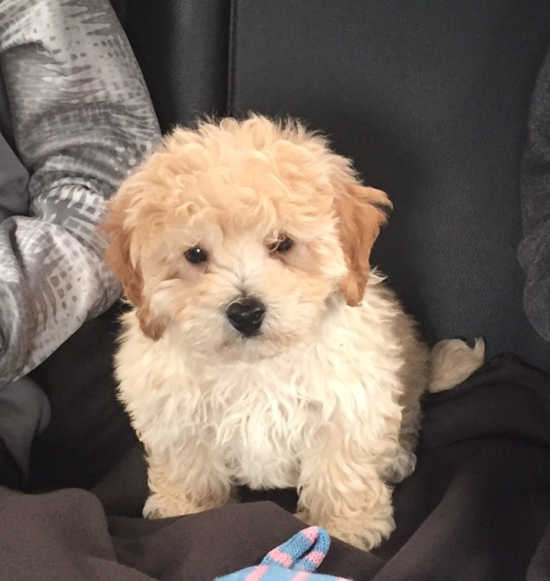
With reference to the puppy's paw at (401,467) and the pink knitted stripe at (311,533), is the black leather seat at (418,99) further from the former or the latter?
the pink knitted stripe at (311,533)

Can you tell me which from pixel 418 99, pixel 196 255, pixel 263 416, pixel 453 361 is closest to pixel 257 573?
pixel 263 416

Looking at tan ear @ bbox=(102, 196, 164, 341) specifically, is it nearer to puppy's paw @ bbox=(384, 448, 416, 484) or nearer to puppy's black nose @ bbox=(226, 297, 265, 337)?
puppy's black nose @ bbox=(226, 297, 265, 337)

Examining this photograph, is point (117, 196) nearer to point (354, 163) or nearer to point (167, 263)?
point (167, 263)

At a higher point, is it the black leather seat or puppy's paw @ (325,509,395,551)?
the black leather seat

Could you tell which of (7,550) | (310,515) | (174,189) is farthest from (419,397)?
(7,550)

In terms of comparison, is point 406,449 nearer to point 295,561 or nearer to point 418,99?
point 295,561

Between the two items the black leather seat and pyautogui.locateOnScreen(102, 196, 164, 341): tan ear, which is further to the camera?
the black leather seat

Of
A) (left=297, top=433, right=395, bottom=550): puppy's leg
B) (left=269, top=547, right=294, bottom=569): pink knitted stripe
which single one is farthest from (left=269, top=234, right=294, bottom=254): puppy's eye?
(left=269, top=547, right=294, bottom=569): pink knitted stripe

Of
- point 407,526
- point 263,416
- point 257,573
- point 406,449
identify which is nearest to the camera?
point 257,573
